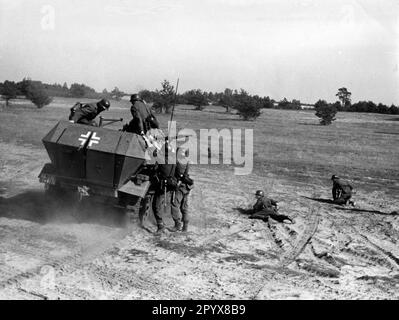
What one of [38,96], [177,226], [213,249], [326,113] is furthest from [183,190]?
[38,96]

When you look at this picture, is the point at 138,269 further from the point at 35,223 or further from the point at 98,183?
the point at 35,223

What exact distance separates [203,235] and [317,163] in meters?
10.5

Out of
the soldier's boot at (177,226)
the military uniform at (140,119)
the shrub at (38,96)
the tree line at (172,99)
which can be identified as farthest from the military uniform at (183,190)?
the shrub at (38,96)

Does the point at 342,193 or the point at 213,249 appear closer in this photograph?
the point at 213,249

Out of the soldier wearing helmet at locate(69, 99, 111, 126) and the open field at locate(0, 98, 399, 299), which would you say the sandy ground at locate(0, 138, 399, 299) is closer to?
the open field at locate(0, 98, 399, 299)

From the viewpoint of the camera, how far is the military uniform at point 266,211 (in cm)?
938

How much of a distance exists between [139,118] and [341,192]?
5752 mm

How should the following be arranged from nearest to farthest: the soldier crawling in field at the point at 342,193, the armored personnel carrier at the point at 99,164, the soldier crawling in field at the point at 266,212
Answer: the armored personnel carrier at the point at 99,164
the soldier crawling in field at the point at 266,212
the soldier crawling in field at the point at 342,193

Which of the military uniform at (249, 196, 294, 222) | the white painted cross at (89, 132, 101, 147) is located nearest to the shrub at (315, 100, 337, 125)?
the military uniform at (249, 196, 294, 222)

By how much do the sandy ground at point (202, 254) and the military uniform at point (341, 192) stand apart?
1.17 feet

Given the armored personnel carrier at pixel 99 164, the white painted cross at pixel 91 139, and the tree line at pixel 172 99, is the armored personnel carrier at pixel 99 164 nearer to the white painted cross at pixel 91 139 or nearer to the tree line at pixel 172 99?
the white painted cross at pixel 91 139

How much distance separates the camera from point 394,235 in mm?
8836

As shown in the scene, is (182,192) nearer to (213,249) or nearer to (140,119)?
(213,249)

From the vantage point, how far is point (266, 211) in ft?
31.1
